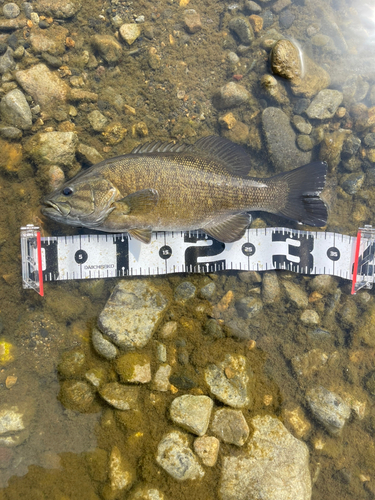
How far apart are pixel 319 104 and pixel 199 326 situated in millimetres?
4466

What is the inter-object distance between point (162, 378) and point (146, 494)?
1400 mm

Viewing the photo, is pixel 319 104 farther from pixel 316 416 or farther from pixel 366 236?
pixel 316 416

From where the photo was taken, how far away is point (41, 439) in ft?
14.4

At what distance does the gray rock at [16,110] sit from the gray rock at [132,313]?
3.01 m

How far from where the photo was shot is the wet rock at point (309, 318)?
5.23 m

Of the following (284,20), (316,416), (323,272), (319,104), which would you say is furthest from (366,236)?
(284,20)

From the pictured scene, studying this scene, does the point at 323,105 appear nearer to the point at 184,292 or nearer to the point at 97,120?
the point at 97,120

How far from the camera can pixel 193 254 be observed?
525 cm

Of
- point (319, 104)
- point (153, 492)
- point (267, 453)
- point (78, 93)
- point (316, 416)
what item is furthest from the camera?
point (319, 104)

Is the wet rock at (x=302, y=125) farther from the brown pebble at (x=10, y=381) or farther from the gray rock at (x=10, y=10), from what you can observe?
the brown pebble at (x=10, y=381)

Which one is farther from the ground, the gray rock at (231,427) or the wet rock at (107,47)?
the wet rock at (107,47)

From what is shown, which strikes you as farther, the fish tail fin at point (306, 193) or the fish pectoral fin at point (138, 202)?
the fish tail fin at point (306, 193)

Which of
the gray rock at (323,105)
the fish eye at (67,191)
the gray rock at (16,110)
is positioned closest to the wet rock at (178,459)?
the fish eye at (67,191)

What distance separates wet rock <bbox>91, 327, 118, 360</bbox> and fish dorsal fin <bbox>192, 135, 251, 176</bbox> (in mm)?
3192
